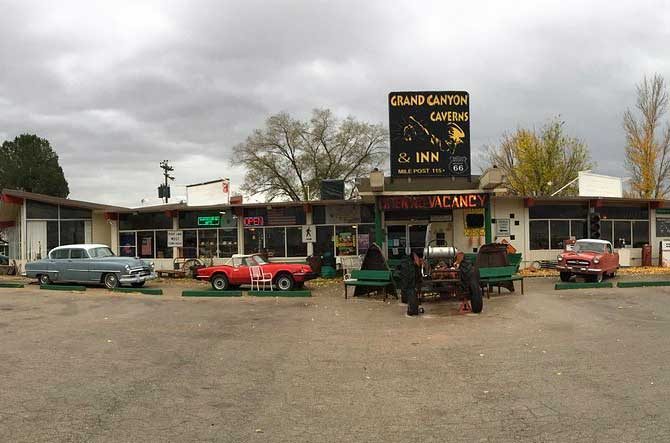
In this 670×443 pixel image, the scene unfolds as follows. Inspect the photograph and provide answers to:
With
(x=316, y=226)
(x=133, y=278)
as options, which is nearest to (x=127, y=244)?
(x=133, y=278)

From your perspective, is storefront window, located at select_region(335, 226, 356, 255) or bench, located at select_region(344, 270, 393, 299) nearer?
bench, located at select_region(344, 270, 393, 299)

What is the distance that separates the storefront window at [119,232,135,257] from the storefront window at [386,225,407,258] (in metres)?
12.9

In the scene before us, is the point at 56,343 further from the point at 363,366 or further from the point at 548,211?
the point at 548,211

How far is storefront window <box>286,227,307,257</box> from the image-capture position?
25.1m

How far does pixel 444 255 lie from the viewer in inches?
587

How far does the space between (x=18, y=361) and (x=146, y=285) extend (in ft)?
48.2

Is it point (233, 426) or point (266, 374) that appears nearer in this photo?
point (233, 426)

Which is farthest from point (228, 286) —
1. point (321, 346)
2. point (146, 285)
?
point (321, 346)

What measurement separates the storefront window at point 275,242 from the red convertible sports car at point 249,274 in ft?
17.6

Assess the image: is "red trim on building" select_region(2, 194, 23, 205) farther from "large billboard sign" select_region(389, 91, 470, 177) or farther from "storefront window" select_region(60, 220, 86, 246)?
"large billboard sign" select_region(389, 91, 470, 177)

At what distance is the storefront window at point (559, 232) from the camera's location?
25078 millimetres

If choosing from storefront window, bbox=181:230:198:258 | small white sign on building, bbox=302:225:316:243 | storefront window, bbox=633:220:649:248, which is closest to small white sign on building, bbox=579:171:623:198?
storefront window, bbox=633:220:649:248

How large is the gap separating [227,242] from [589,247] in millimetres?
15598

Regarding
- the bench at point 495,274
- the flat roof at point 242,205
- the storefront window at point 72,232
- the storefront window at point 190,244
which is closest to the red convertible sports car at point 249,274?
the flat roof at point 242,205
